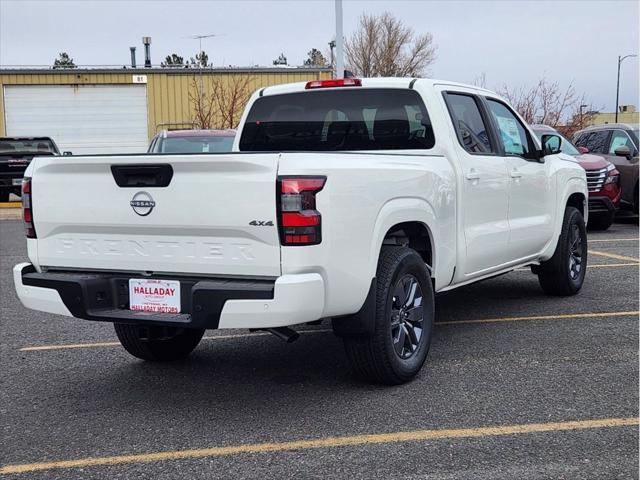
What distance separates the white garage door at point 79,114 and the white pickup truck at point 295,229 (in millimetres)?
26375

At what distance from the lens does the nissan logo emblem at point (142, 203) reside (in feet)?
14.4

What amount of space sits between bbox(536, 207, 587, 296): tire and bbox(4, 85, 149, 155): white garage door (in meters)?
25.2

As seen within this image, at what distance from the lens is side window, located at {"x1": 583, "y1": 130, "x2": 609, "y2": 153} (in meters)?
15.5

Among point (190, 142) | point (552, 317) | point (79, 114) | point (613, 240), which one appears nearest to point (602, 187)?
point (613, 240)

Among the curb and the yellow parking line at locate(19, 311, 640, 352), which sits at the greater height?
the yellow parking line at locate(19, 311, 640, 352)

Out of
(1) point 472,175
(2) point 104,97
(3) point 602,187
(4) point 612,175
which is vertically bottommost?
(3) point 602,187

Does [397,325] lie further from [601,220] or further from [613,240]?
[601,220]

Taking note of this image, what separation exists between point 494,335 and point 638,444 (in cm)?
237

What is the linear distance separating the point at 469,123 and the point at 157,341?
9.26 ft

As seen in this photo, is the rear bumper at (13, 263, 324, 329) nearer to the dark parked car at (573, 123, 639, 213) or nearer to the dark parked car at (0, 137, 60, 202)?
the dark parked car at (573, 123, 639, 213)

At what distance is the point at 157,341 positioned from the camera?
220 inches

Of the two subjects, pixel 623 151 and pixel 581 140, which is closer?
pixel 623 151

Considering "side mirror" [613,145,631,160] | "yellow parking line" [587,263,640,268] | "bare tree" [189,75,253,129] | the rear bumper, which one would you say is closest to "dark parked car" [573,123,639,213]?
"side mirror" [613,145,631,160]

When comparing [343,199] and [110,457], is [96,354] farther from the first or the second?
[343,199]
